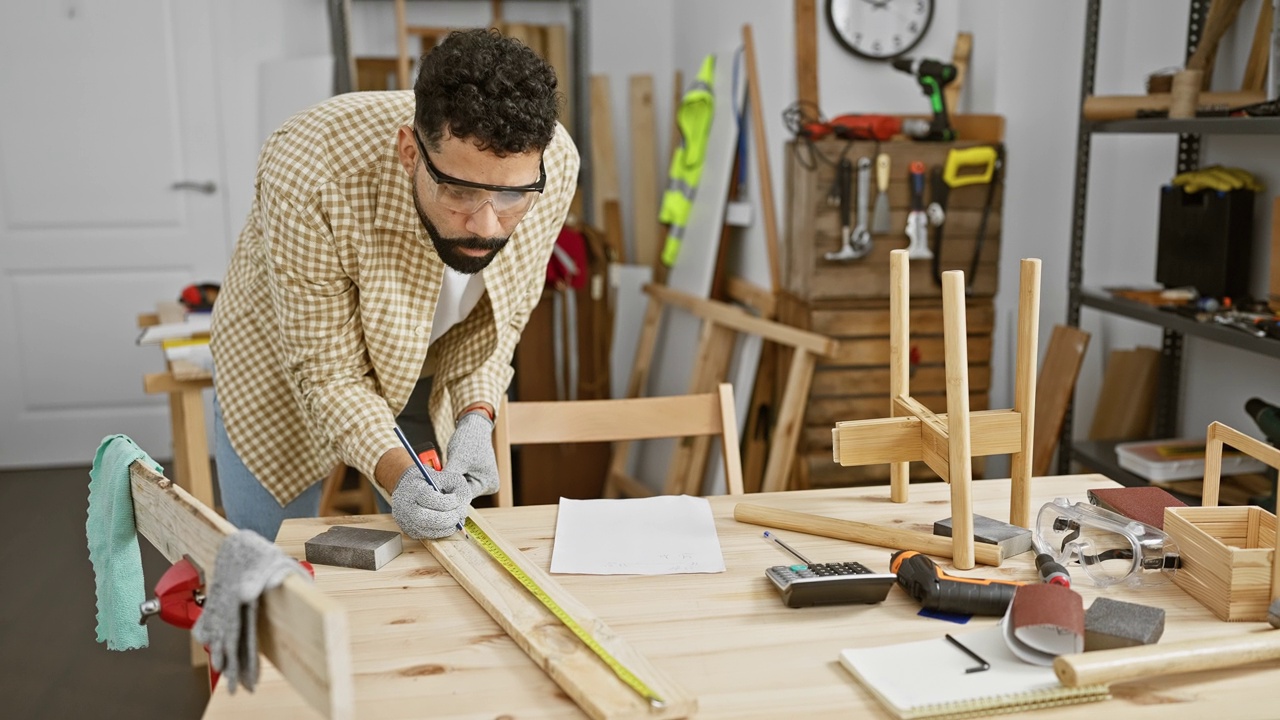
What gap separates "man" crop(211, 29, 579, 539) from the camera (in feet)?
4.73

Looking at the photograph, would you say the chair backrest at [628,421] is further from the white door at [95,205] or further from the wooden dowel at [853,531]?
the white door at [95,205]

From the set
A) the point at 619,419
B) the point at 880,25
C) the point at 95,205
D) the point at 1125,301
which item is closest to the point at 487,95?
the point at 619,419

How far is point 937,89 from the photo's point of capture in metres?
2.90

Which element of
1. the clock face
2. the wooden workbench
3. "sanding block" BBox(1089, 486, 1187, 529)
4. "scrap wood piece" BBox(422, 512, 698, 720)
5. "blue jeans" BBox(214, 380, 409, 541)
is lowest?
"blue jeans" BBox(214, 380, 409, 541)

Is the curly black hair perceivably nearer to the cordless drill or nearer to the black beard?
the black beard

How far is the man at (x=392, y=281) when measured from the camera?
1440 millimetres

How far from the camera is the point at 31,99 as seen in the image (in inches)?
168

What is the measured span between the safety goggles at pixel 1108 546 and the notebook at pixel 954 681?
0.28m

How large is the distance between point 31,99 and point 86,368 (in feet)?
3.59

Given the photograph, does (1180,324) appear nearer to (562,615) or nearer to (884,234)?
(884,234)

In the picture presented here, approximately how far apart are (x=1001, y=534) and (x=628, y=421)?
2.47 feet

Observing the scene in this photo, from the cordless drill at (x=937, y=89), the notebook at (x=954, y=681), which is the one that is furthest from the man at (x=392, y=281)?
the cordless drill at (x=937, y=89)

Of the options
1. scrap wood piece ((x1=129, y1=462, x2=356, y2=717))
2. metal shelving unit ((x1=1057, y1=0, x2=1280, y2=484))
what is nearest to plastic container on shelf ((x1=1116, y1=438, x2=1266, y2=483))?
metal shelving unit ((x1=1057, y1=0, x2=1280, y2=484))

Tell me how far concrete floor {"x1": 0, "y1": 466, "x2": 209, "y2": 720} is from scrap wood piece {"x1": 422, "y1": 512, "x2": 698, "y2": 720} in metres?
1.46
